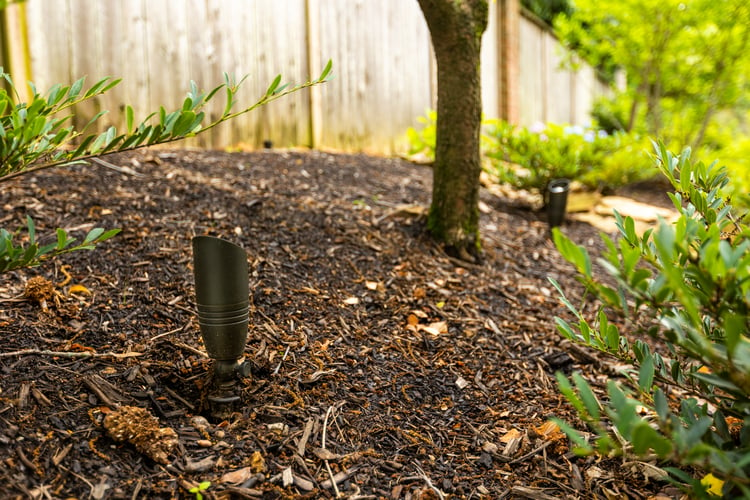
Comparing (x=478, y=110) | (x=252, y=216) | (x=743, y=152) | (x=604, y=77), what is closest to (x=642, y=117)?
(x=604, y=77)

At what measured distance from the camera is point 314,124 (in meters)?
5.45

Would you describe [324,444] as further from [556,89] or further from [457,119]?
[556,89]

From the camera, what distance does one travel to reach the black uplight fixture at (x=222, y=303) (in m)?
1.63

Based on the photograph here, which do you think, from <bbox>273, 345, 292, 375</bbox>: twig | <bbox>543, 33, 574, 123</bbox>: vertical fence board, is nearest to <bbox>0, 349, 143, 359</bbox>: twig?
<bbox>273, 345, 292, 375</bbox>: twig

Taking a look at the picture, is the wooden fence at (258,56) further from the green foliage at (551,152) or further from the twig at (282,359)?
the twig at (282,359)

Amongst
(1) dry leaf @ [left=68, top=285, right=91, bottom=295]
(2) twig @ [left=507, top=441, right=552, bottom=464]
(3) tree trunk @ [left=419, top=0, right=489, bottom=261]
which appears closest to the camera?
(2) twig @ [left=507, top=441, right=552, bottom=464]

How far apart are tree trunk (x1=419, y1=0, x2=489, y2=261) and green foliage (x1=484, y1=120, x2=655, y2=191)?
6.41ft

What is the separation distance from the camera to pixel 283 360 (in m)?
1.99

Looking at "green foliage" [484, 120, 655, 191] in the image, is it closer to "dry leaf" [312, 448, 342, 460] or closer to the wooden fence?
the wooden fence

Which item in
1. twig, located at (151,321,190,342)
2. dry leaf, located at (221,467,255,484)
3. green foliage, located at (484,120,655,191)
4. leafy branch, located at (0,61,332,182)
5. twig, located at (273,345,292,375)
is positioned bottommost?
dry leaf, located at (221,467,255,484)

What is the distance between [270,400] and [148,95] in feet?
10.4

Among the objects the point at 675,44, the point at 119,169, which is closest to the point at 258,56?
the point at 119,169

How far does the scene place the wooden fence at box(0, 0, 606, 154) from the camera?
3.68 metres

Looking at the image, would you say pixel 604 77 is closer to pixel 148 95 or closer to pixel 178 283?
pixel 148 95
